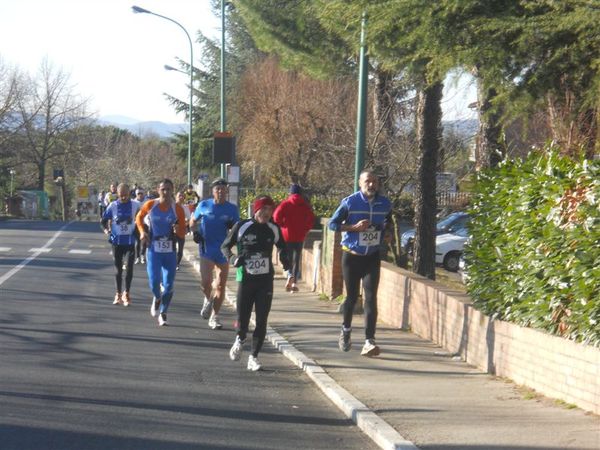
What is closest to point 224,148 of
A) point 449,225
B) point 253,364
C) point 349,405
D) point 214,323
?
point 449,225

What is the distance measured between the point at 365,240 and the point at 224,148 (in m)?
14.7

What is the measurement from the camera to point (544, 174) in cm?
974

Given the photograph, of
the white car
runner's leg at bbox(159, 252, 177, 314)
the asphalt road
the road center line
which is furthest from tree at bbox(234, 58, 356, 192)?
the asphalt road

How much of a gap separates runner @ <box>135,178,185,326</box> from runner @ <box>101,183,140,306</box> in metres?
1.92

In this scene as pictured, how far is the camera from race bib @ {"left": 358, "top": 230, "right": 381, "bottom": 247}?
1160cm

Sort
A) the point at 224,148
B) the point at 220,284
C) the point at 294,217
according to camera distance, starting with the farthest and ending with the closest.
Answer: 1. the point at 224,148
2. the point at 294,217
3. the point at 220,284

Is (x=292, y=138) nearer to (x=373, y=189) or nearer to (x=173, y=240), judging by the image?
(x=173, y=240)

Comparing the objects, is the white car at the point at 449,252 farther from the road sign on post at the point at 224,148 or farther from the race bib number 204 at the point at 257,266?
the race bib number 204 at the point at 257,266

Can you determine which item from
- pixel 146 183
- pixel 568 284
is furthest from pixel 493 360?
pixel 146 183

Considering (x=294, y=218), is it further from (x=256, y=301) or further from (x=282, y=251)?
(x=256, y=301)

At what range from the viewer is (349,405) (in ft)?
28.9

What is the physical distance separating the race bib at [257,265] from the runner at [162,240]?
3554 mm

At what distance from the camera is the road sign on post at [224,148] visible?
1016 inches

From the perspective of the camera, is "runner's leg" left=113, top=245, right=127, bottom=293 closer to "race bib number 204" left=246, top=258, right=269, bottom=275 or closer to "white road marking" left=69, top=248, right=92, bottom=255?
A: "race bib number 204" left=246, top=258, right=269, bottom=275
